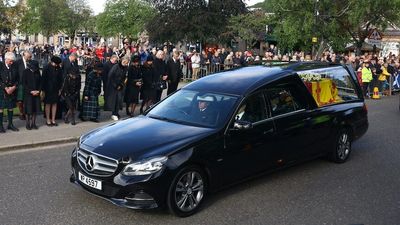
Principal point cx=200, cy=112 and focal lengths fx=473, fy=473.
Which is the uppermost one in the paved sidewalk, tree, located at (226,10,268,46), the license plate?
tree, located at (226,10,268,46)

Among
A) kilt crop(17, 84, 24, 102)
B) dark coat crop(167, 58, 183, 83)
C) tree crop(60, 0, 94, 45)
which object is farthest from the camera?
tree crop(60, 0, 94, 45)

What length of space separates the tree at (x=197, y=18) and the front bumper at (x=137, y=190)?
104 feet

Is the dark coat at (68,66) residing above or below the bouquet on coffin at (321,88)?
above

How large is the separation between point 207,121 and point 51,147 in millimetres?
4370

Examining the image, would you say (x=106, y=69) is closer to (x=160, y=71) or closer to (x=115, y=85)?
(x=115, y=85)

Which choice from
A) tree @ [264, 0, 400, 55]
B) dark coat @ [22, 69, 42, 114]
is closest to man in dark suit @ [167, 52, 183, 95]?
dark coat @ [22, 69, 42, 114]

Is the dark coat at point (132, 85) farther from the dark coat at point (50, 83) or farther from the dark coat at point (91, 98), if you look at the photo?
the dark coat at point (50, 83)

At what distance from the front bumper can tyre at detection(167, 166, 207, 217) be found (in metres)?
0.12

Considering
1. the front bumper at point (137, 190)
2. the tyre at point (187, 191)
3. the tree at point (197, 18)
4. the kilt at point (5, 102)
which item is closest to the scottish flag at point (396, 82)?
the tree at point (197, 18)

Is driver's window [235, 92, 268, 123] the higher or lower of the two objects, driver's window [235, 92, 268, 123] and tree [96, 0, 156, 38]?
the lower

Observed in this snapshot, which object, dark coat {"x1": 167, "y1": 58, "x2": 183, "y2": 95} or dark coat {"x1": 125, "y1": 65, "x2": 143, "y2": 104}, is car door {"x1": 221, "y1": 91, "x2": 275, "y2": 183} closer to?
dark coat {"x1": 125, "y1": 65, "x2": 143, "y2": 104}

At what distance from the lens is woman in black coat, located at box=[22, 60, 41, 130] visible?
10359 mm

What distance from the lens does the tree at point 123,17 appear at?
197ft

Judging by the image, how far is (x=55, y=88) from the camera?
10852 millimetres
